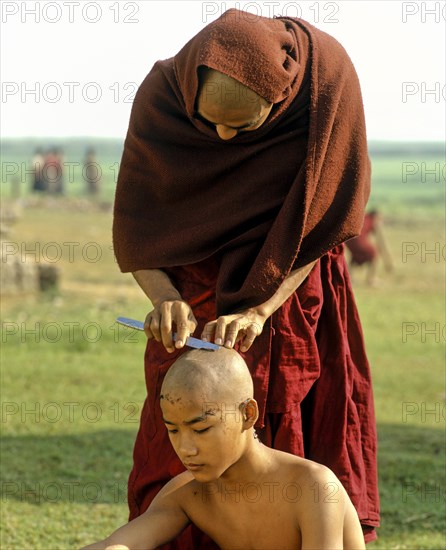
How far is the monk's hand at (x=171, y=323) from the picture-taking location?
3.47m

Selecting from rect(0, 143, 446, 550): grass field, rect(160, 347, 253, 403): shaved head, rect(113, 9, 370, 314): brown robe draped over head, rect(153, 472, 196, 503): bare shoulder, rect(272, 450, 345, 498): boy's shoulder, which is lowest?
rect(0, 143, 446, 550): grass field

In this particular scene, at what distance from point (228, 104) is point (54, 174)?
102 feet

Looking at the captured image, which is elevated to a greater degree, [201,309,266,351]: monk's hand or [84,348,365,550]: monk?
[201,309,266,351]: monk's hand

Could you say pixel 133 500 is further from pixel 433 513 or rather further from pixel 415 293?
pixel 415 293

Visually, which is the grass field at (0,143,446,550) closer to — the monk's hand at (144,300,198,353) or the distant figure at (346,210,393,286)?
the distant figure at (346,210,393,286)

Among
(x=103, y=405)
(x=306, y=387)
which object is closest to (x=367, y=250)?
(x=103, y=405)

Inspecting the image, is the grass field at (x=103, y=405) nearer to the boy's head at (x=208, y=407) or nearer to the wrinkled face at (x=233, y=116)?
the boy's head at (x=208, y=407)

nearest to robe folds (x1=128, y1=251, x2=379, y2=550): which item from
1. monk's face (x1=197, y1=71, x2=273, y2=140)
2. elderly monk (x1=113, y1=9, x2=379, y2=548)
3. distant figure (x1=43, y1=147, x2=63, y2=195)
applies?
elderly monk (x1=113, y1=9, x2=379, y2=548)

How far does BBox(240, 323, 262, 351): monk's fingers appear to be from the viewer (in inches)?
138

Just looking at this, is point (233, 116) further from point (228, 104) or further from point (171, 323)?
point (171, 323)

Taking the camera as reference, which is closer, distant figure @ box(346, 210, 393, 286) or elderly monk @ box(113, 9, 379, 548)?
elderly monk @ box(113, 9, 379, 548)

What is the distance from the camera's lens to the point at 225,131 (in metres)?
3.51

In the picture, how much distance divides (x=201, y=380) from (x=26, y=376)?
530 centimetres

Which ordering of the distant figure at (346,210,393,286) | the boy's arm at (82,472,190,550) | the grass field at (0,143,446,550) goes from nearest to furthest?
the boy's arm at (82,472,190,550)
the grass field at (0,143,446,550)
the distant figure at (346,210,393,286)
